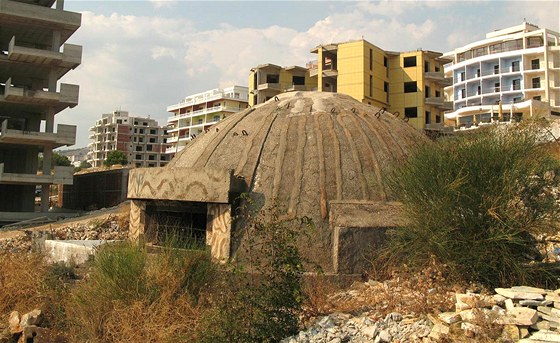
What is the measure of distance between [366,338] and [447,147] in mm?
4144

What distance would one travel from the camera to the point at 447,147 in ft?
29.3

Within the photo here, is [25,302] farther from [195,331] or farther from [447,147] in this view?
[447,147]

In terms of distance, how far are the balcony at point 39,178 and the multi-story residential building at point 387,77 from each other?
22.0m

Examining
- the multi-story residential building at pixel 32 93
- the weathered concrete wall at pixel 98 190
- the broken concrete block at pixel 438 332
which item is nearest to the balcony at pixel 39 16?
the multi-story residential building at pixel 32 93

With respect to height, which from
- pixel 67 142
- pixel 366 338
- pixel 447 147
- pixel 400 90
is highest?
pixel 400 90

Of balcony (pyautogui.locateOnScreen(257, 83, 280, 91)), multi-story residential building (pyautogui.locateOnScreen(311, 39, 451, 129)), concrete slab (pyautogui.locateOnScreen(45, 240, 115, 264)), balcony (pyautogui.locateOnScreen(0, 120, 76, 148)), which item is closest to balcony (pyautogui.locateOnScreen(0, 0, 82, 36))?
balcony (pyautogui.locateOnScreen(0, 120, 76, 148))

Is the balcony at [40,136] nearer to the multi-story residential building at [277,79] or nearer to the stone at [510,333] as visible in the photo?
the multi-story residential building at [277,79]

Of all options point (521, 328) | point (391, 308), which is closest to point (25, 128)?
point (391, 308)

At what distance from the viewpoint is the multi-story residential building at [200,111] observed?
67.2 m

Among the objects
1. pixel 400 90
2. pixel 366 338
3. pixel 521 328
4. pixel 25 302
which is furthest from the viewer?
pixel 400 90

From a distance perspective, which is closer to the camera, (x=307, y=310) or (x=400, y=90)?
(x=307, y=310)

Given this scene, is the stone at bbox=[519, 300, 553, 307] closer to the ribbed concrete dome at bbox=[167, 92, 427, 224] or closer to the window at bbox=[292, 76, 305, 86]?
the ribbed concrete dome at bbox=[167, 92, 427, 224]

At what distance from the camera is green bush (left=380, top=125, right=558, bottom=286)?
7.75 metres

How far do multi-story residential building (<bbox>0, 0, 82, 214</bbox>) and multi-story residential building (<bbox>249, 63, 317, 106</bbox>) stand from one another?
65.8 feet
